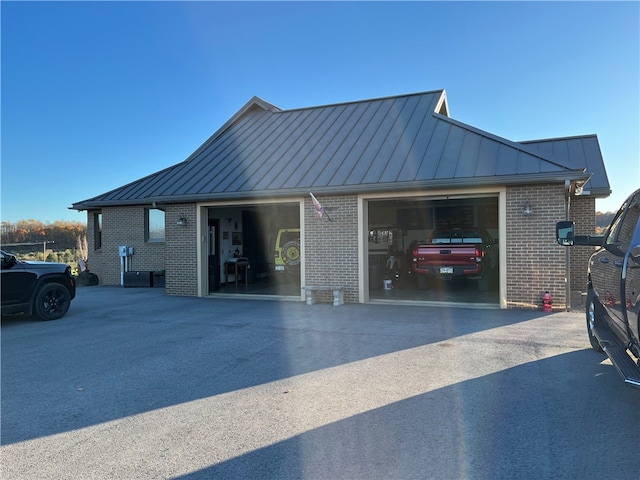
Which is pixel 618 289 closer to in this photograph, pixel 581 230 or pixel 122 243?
pixel 581 230

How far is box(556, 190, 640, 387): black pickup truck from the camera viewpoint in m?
3.85

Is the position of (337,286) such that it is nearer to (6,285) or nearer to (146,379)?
(146,379)

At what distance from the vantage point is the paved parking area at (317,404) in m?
3.39

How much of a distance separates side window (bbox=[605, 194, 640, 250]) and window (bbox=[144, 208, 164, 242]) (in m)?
14.9

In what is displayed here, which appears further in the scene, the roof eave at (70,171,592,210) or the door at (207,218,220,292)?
the door at (207,218,220,292)

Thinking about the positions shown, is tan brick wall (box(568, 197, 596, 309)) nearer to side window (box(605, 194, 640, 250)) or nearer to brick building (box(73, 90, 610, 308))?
brick building (box(73, 90, 610, 308))

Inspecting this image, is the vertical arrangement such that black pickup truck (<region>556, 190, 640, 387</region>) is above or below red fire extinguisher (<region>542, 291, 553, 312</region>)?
above

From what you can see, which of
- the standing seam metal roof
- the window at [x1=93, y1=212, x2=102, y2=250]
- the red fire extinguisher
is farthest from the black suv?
the red fire extinguisher

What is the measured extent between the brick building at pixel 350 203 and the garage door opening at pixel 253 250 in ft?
0.22

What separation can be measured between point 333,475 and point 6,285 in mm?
8201

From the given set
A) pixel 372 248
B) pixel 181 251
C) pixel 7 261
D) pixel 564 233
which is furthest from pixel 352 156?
pixel 7 261

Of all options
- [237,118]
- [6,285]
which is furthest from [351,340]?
[237,118]

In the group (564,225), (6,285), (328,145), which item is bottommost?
(6,285)

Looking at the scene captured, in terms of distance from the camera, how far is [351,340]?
7246 mm
